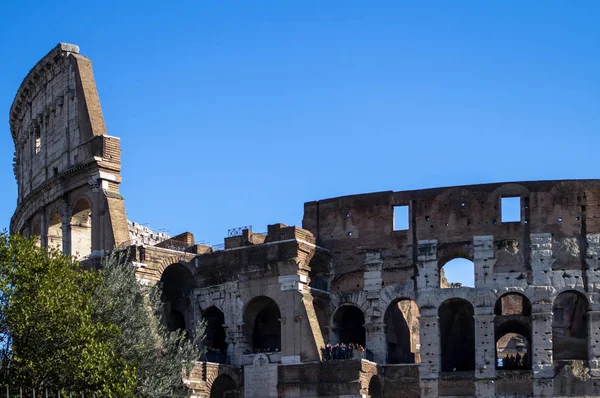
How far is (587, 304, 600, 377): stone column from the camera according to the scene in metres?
38.2

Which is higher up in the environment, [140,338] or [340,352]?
[140,338]

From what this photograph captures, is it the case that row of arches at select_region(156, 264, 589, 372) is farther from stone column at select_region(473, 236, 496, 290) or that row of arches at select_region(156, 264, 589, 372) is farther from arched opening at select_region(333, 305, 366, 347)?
stone column at select_region(473, 236, 496, 290)

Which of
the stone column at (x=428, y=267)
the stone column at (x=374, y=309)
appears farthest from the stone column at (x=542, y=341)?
the stone column at (x=374, y=309)

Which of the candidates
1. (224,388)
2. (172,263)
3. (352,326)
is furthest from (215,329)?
(352,326)

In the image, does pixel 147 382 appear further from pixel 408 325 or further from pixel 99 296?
pixel 408 325

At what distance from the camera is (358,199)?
42.1 metres

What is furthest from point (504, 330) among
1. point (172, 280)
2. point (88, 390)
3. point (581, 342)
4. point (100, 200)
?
point (88, 390)

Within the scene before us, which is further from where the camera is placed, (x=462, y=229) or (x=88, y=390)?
(x=462, y=229)

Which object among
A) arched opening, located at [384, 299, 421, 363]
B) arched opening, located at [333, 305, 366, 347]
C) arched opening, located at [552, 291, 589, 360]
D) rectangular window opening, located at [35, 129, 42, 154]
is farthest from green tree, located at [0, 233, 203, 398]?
rectangular window opening, located at [35, 129, 42, 154]

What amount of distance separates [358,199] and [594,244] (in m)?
8.05

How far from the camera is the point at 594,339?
38.5 metres

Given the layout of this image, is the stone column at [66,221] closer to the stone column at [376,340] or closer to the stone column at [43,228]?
the stone column at [43,228]

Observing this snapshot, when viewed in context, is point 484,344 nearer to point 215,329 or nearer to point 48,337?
point 215,329

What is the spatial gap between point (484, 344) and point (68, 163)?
1590 cm
